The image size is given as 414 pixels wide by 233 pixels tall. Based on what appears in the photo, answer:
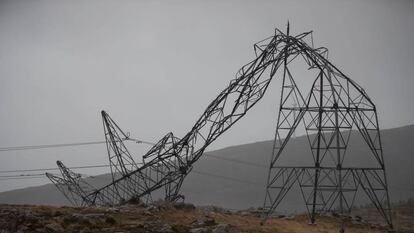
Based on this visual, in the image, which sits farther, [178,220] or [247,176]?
[247,176]

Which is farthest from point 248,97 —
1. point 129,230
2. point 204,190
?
point 204,190

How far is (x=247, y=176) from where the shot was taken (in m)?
120

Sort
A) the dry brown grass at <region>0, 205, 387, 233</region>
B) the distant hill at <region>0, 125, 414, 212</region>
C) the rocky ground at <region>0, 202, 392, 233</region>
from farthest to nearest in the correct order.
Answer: the distant hill at <region>0, 125, 414, 212</region>, the dry brown grass at <region>0, 205, 387, 233</region>, the rocky ground at <region>0, 202, 392, 233</region>

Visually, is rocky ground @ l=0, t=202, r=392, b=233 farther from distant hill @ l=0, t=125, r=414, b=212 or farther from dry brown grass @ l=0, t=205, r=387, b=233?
distant hill @ l=0, t=125, r=414, b=212

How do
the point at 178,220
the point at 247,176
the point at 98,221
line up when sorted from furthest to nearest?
the point at 247,176
the point at 178,220
the point at 98,221

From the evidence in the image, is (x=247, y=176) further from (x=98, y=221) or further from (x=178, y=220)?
(x=98, y=221)

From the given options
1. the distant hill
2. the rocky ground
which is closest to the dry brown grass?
the rocky ground

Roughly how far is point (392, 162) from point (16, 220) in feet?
378

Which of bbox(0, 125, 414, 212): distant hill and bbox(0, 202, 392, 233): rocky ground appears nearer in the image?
bbox(0, 202, 392, 233): rocky ground

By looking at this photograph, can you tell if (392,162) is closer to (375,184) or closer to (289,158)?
(375,184)

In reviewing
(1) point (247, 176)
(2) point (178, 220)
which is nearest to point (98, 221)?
(2) point (178, 220)

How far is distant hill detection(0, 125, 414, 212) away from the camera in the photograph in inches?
3996

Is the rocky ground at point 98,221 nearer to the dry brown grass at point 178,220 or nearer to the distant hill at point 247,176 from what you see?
the dry brown grass at point 178,220

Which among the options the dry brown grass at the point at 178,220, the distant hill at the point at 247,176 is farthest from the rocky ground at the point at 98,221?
the distant hill at the point at 247,176
